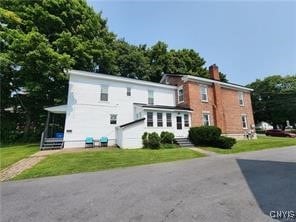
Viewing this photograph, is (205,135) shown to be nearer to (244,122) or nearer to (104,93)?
(104,93)

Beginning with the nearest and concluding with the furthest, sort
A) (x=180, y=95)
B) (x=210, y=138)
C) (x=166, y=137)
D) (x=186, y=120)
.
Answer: (x=210, y=138)
(x=166, y=137)
(x=186, y=120)
(x=180, y=95)

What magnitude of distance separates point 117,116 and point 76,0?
47.5ft

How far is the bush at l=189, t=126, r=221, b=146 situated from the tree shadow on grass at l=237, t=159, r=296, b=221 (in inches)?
333

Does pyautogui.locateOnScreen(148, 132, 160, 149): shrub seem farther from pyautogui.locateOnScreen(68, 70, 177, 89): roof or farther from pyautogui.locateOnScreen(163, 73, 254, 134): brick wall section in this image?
pyautogui.locateOnScreen(68, 70, 177, 89): roof

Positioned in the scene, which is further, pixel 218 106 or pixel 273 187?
pixel 218 106

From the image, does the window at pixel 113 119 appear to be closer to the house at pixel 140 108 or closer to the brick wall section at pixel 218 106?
the house at pixel 140 108

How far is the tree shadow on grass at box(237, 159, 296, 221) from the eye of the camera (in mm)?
4359

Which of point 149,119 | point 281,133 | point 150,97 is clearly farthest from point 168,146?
point 281,133

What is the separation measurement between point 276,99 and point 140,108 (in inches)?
1704

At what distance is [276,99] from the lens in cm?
4666

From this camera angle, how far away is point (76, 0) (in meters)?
21.6

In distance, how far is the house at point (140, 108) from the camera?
55.5 ft

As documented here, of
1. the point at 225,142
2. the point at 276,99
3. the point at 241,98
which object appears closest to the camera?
the point at 225,142

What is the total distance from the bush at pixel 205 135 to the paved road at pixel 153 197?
902 centimetres
